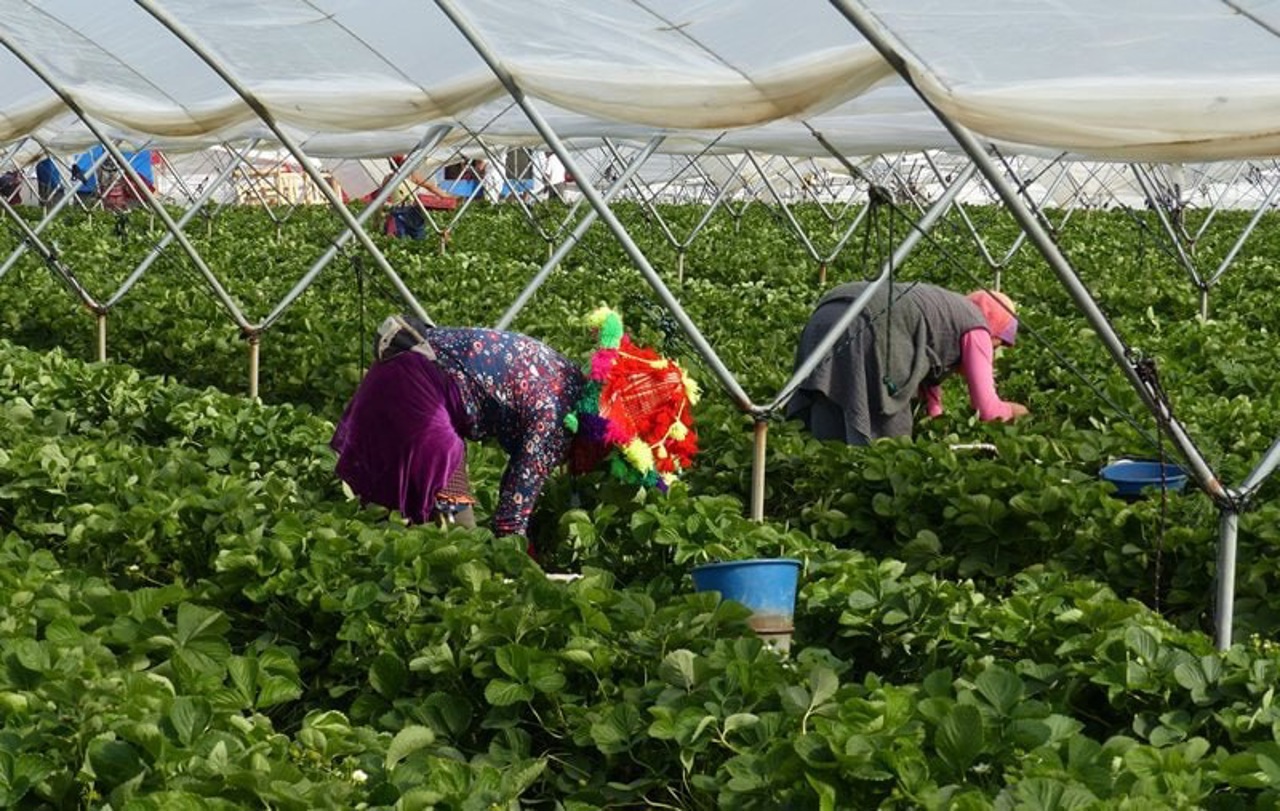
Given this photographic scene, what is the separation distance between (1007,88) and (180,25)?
3.90 m

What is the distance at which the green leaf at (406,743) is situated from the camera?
3.67 metres

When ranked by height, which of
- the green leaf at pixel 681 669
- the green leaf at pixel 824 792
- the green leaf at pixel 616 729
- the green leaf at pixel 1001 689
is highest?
the green leaf at pixel 1001 689

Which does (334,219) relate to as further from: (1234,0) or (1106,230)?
(1234,0)

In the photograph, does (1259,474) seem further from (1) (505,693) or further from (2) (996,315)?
(2) (996,315)

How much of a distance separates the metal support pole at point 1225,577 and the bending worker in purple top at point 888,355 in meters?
2.47

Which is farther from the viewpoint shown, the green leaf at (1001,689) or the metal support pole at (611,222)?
the metal support pole at (611,222)

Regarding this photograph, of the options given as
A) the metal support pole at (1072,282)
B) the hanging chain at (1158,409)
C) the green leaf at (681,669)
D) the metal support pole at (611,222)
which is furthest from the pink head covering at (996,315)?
the green leaf at (681,669)

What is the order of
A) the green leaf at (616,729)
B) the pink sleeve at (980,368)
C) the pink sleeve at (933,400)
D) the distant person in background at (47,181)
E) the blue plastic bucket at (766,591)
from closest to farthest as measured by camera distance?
the green leaf at (616,729) → the blue plastic bucket at (766,591) → the pink sleeve at (980,368) → the pink sleeve at (933,400) → the distant person in background at (47,181)

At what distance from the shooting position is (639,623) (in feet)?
15.0

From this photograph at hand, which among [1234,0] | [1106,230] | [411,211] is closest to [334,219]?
[411,211]

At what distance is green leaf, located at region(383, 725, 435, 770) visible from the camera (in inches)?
144

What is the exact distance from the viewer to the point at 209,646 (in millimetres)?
4199

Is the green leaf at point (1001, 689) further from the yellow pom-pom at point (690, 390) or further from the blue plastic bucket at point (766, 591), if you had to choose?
the yellow pom-pom at point (690, 390)

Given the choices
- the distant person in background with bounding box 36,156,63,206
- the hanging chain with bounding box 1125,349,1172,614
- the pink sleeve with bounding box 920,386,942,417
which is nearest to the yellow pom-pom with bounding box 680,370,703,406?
the hanging chain with bounding box 1125,349,1172,614
